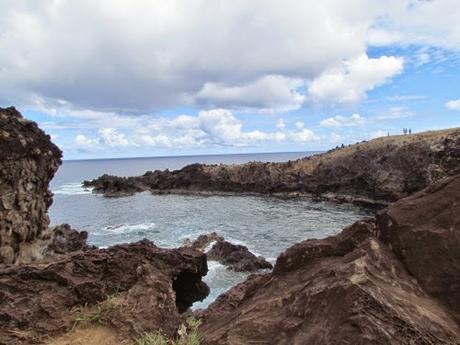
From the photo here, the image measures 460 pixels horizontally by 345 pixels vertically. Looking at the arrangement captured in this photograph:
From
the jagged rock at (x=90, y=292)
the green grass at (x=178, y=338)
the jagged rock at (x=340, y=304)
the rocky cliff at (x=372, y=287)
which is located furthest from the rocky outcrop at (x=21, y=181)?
the rocky cliff at (x=372, y=287)

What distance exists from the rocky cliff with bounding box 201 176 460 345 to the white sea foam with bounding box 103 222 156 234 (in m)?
39.9

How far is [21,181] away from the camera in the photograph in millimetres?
21719

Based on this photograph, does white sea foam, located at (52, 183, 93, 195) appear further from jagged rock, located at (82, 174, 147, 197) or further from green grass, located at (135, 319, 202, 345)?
green grass, located at (135, 319, 202, 345)

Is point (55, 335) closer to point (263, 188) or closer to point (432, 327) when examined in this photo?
point (432, 327)

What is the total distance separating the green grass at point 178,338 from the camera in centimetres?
604

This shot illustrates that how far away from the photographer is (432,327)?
4516 millimetres

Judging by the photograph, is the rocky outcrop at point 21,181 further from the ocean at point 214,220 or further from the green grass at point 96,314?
the green grass at point 96,314

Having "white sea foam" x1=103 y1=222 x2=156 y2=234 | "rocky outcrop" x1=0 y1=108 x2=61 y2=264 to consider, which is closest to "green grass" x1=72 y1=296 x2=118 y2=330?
"rocky outcrop" x1=0 y1=108 x2=61 y2=264

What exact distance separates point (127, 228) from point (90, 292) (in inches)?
1591

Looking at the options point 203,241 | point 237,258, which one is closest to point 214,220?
point 203,241

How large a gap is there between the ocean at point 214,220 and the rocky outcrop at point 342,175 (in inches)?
238

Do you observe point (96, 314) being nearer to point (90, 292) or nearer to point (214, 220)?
point (90, 292)

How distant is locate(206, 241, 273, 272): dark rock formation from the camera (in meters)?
27.8

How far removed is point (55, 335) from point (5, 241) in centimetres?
1443
